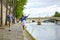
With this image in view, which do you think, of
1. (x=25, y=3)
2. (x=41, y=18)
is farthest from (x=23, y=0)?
(x=41, y=18)

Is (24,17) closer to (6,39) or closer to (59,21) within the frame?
(6,39)

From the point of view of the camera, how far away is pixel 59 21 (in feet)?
616

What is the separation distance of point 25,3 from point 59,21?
132 metres

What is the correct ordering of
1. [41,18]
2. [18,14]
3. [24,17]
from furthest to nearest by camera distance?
1. [41,18]
2. [18,14]
3. [24,17]

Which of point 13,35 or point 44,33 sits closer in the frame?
point 13,35

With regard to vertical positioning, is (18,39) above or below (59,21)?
above

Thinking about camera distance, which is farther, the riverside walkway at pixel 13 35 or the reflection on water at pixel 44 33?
the reflection on water at pixel 44 33

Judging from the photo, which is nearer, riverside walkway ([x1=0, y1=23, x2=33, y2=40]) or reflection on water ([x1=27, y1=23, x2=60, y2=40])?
riverside walkway ([x1=0, y1=23, x2=33, y2=40])

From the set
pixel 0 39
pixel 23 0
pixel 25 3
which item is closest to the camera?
pixel 0 39

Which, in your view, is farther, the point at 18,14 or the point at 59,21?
the point at 59,21

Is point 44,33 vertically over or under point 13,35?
under

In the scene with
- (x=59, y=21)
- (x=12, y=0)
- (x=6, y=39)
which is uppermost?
(x=12, y=0)

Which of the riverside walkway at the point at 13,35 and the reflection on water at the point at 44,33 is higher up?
the riverside walkway at the point at 13,35

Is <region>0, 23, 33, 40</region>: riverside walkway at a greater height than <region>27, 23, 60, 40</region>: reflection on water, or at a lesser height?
greater
